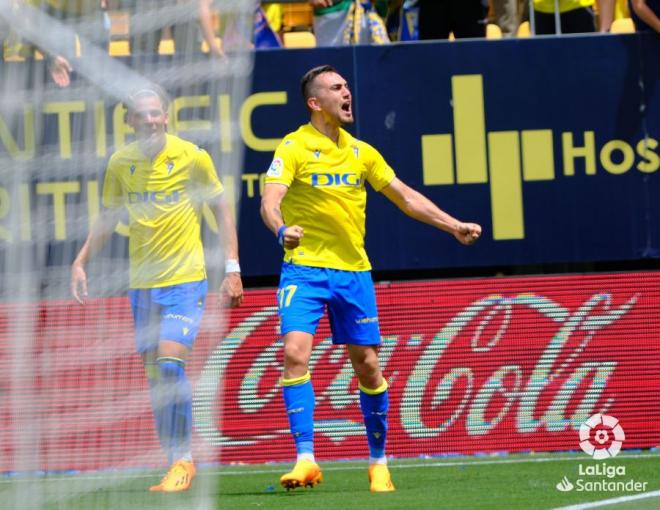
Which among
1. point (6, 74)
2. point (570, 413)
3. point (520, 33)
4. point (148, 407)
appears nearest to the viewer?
point (6, 74)

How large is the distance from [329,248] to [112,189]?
1787 millimetres

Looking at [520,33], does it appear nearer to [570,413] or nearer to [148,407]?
[570,413]

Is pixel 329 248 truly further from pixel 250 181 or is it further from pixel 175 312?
pixel 250 181

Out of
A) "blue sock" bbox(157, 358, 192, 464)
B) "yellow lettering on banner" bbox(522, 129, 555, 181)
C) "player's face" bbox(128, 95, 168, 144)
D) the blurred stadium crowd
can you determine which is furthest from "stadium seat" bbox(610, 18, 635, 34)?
"player's face" bbox(128, 95, 168, 144)

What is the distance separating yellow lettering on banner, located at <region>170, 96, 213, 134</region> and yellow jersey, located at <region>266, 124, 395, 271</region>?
78.3 inches

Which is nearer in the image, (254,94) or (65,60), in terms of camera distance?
(65,60)

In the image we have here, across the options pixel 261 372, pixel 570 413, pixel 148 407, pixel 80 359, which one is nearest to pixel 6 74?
pixel 80 359

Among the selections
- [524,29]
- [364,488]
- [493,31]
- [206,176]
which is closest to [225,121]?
[206,176]

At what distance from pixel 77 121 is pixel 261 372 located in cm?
513

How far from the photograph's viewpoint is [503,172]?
1025cm

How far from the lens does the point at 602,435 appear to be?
10070mm

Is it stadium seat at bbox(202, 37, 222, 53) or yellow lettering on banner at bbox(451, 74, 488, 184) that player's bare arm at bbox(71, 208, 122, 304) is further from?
yellow lettering on banner at bbox(451, 74, 488, 184)

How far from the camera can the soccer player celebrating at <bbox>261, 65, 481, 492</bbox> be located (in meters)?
7.61

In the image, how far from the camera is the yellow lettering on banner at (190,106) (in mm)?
5387
